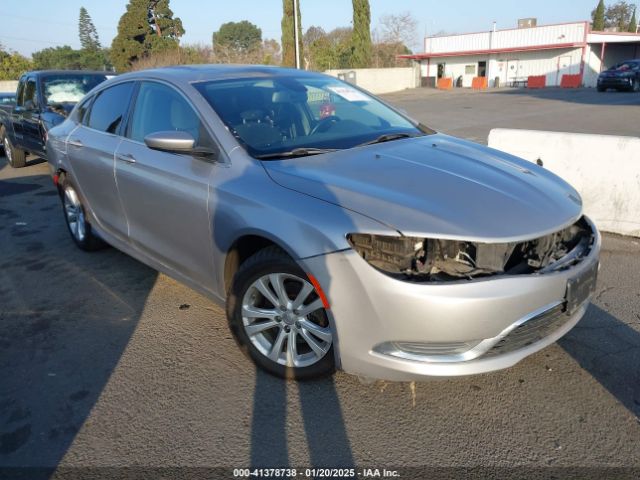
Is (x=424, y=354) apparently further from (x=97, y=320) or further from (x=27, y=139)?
(x=27, y=139)

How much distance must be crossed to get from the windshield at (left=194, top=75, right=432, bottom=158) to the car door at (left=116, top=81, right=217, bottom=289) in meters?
0.22

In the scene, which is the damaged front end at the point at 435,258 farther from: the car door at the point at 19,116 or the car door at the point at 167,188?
the car door at the point at 19,116

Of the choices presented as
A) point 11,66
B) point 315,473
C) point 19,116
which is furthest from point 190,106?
point 11,66

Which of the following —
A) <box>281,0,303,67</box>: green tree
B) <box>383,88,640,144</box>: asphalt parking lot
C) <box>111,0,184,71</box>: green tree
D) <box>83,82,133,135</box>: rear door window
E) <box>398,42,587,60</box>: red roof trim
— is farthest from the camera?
<box>111,0,184,71</box>: green tree

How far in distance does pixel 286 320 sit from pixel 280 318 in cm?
4

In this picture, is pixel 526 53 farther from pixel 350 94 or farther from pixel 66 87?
pixel 350 94

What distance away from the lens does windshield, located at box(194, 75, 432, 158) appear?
317 centimetres

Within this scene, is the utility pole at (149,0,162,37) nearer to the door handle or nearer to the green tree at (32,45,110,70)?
the green tree at (32,45,110,70)

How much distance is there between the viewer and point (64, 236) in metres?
5.76

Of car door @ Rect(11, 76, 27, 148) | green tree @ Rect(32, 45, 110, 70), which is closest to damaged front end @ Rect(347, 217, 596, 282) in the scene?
car door @ Rect(11, 76, 27, 148)

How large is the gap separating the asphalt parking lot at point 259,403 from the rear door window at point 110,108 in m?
1.41

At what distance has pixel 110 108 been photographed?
4.30m

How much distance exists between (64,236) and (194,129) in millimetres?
3291

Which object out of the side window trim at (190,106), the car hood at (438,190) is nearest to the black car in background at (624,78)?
the car hood at (438,190)
